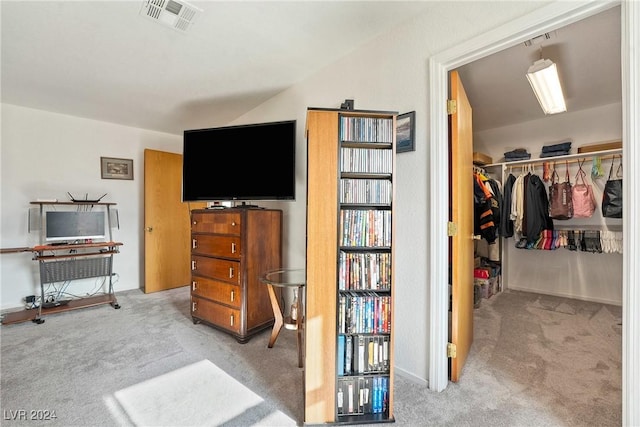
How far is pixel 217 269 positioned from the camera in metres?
2.47

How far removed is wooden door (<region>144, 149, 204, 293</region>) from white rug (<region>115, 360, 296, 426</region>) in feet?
7.86

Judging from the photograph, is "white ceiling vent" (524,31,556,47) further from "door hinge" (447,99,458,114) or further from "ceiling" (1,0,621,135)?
"door hinge" (447,99,458,114)

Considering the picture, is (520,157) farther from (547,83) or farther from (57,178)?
(57,178)

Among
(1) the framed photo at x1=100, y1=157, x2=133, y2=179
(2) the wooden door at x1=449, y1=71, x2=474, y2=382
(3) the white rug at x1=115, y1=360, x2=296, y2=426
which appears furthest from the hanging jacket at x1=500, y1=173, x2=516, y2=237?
(1) the framed photo at x1=100, y1=157, x2=133, y2=179

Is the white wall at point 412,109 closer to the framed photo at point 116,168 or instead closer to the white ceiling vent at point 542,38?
the white ceiling vent at point 542,38

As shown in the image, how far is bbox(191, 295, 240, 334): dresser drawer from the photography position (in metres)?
2.34

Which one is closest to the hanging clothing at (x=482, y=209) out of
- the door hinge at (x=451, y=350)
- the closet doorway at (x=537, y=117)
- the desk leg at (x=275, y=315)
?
the closet doorway at (x=537, y=117)

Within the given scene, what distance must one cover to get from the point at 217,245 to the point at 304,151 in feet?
3.99

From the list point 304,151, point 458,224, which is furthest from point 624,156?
point 304,151

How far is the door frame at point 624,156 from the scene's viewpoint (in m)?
1.06

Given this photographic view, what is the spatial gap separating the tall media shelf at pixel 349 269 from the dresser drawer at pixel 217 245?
3.82 ft

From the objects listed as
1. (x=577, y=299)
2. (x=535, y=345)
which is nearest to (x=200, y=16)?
(x=535, y=345)

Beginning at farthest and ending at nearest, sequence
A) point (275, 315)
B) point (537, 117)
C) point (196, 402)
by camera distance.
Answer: point (537, 117) < point (275, 315) < point (196, 402)

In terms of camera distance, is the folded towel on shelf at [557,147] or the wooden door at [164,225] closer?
the folded towel on shelf at [557,147]
